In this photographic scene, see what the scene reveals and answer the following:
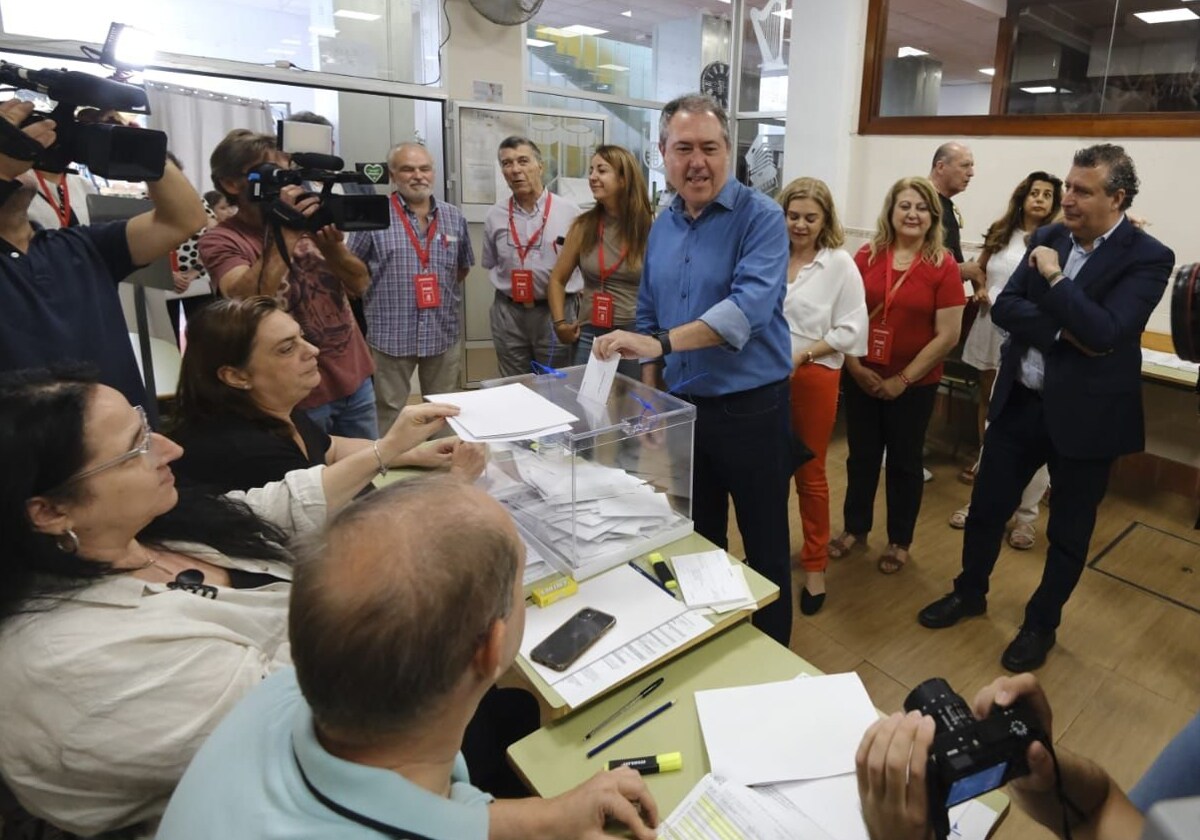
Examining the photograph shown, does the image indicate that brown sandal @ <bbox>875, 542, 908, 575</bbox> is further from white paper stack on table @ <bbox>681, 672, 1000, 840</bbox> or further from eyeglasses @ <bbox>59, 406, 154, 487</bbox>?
eyeglasses @ <bbox>59, 406, 154, 487</bbox>

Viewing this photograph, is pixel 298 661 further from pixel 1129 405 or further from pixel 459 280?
pixel 459 280

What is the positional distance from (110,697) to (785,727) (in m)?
0.92

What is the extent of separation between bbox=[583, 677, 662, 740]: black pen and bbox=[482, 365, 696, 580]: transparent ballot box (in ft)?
0.99

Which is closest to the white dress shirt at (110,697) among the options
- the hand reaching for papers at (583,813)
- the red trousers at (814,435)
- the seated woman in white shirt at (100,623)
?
the seated woman in white shirt at (100,623)

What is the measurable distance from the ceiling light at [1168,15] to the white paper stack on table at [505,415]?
3.87 m

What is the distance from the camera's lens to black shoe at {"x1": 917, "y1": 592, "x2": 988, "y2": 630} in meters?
2.49

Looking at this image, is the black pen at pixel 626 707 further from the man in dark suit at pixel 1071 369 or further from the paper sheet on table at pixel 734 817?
the man in dark suit at pixel 1071 369

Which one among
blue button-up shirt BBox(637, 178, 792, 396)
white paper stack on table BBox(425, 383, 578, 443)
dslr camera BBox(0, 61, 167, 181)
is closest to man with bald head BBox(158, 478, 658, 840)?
white paper stack on table BBox(425, 383, 578, 443)

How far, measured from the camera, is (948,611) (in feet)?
8.19

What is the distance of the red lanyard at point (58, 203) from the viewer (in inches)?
101

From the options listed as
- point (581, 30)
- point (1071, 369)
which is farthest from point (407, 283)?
point (581, 30)

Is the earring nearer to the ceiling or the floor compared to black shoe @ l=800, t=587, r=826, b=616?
nearer to the ceiling

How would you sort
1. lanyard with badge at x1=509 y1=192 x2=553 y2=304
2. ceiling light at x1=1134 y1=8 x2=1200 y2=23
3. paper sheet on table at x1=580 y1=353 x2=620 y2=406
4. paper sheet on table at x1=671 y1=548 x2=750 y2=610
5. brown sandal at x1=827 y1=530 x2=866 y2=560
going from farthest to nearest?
lanyard with badge at x1=509 y1=192 x2=553 y2=304
ceiling light at x1=1134 y1=8 x2=1200 y2=23
brown sandal at x1=827 y1=530 x2=866 y2=560
paper sheet on table at x1=580 y1=353 x2=620 y2=406
paper sheet on table at x1=671 y1=548 x2=750 y2=610

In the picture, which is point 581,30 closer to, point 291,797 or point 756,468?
point 756,468
